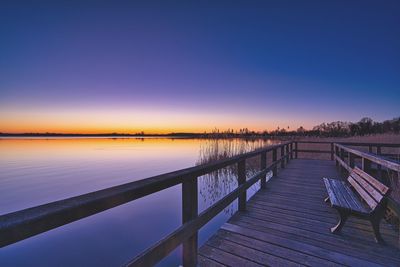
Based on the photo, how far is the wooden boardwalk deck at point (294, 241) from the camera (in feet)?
7.55

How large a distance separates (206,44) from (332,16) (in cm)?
552

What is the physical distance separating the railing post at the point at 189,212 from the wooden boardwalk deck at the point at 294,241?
240 millimetres

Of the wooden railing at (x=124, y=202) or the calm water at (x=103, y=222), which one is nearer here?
the wooden railing at (x=124, y=202)

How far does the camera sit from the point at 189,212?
2.02 meters

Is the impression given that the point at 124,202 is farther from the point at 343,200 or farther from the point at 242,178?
the point at 343,200

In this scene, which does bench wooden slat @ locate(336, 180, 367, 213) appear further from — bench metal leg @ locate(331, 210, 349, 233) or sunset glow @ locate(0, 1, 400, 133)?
sunset glow @ locate(0, 1, 400, 133)

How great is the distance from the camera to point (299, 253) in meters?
2.42

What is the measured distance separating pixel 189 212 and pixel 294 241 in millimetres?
1623

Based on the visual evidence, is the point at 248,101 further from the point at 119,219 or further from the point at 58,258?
the point at 58,258

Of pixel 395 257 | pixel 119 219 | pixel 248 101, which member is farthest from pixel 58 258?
pixel 248 101

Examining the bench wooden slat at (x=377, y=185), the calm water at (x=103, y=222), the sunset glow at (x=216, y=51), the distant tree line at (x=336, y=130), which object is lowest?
the calm water at (x=103, y=222)

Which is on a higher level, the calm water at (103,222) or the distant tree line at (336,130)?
the distant tree line at (336,130)

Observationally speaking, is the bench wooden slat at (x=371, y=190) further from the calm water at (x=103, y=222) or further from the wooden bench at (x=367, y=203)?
the calm water at (x=103, y=222)

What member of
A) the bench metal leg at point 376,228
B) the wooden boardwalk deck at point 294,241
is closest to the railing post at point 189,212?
the wooden boardwalk deck at point 294,241
